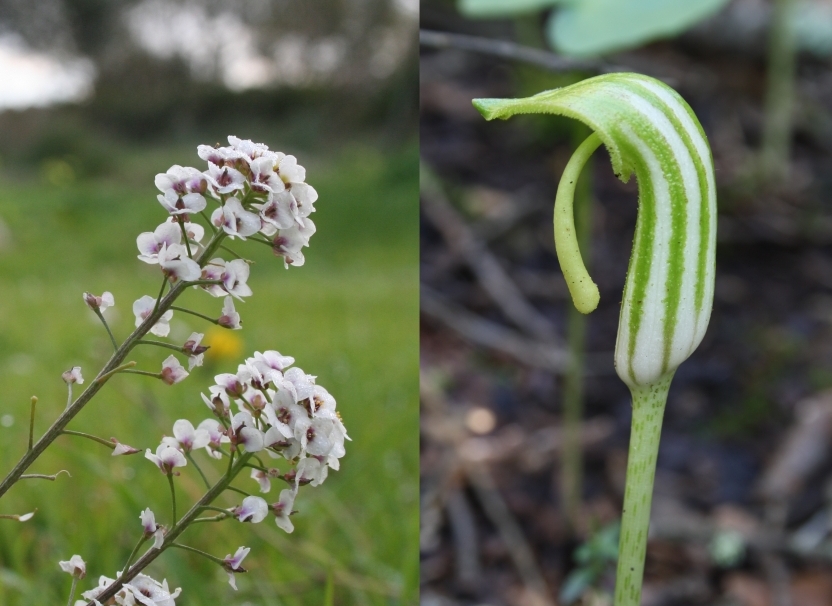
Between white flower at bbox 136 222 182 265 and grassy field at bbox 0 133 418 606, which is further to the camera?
grassy field at bbox 0 133 418 606

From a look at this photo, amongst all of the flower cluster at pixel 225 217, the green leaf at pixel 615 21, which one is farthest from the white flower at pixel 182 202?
the green leaf at pixel 615 21

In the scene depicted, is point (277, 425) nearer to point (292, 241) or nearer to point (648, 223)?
point (292, 241)

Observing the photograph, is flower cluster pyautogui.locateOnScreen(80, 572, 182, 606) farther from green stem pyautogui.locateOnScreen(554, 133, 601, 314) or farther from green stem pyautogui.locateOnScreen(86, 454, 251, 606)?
green stem pyautogui.locateOnScreen(554, 133, 601, 314)

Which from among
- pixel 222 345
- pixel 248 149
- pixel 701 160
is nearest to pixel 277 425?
pixel 248 149

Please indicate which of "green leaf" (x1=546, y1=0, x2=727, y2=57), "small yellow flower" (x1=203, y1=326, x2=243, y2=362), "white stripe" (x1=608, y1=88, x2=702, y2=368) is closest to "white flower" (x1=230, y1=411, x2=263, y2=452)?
"white stripe" (x1=608, y1=88, x2=702, y2=368)

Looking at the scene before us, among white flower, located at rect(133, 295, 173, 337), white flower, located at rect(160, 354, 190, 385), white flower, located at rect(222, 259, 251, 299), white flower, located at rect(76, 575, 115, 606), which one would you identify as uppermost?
white flower, located at rect(222, 259, 251, 299)

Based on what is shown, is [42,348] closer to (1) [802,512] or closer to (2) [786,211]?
(1) [802,512]

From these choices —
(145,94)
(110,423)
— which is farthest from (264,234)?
(145,94)
